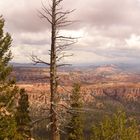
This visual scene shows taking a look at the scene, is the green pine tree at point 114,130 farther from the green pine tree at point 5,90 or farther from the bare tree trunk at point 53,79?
the bare tree trunk at point 53,79

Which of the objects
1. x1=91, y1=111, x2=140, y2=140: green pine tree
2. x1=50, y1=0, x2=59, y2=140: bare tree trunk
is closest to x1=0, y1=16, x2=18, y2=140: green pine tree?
x1=50, y1=0, x2=59, y2=140: bare tree trunk

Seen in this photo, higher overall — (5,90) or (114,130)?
(5,90)

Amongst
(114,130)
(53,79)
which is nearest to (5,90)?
(53,79)

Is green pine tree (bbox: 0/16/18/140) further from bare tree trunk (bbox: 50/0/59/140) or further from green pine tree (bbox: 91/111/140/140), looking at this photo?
green pine tree (bbox: 91/111/140/140)

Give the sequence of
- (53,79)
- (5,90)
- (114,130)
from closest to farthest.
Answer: (53,79) < (5,90) < (114,130)

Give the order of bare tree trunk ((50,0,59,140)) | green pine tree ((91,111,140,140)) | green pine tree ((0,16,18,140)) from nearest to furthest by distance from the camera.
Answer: bare tree trunk ((50,0,59,140))
green pine tree ((0,16,18,140))
green pine tree ((91,111,140,140))

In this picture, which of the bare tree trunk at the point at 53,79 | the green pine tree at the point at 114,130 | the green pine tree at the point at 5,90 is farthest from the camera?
the green pine tree at the point at 114,130

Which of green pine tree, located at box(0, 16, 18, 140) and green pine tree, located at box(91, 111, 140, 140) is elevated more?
green pine tree, located at box(0, 16, 18, 140)

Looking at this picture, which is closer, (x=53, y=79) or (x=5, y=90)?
(x=53, y=79)

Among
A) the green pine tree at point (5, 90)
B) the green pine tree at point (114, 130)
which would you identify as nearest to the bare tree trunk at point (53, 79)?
the green pine tree at point (5, 90)

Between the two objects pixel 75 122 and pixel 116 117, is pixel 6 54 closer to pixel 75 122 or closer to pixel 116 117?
pixel 75 122

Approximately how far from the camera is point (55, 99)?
1934cm

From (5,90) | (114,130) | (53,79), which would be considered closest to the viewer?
(53,79)

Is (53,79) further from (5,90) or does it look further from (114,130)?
(114,130)
